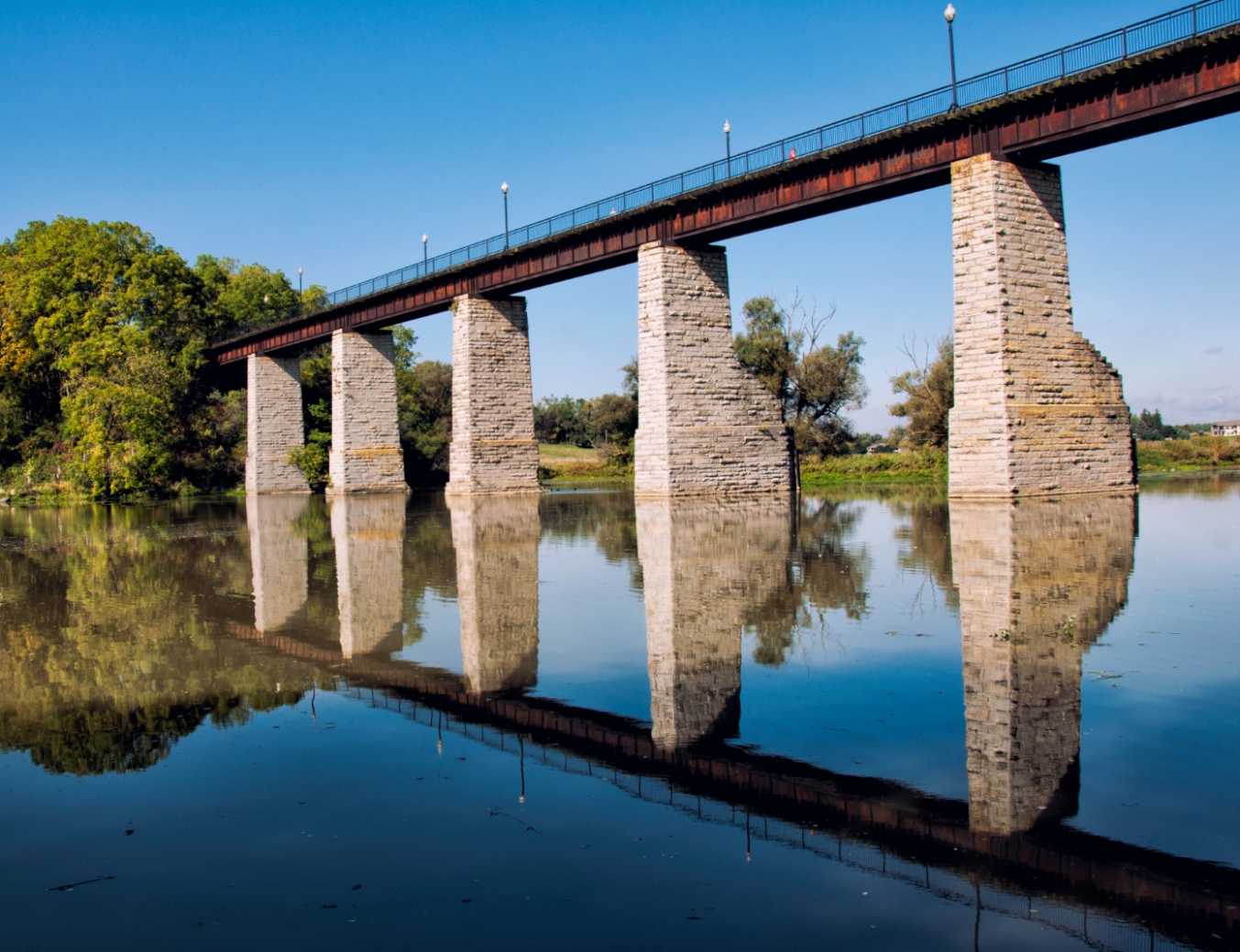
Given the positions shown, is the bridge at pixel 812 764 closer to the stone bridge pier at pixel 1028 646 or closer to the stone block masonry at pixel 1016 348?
the stone bridge pier at pixel 1028 646

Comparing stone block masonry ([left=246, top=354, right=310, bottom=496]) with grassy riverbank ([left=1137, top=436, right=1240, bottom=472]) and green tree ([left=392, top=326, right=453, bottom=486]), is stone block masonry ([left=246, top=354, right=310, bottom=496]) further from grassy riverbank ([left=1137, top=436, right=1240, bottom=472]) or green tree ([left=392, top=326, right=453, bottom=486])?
grassy riverbank ([left=1137, top=436, right=1240, bottom=472])

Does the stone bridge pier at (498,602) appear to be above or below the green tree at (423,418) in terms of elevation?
below

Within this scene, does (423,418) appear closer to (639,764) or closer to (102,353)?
(102,353)

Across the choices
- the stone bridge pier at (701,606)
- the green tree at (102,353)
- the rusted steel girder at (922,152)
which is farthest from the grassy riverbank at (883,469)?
the green tree at (102,353)

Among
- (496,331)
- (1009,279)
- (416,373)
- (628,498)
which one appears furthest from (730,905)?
(416,373)

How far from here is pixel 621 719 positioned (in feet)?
21.4

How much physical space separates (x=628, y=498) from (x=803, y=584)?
25.8 metres

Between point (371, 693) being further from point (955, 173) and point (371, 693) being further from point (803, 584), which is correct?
point (955, 173)

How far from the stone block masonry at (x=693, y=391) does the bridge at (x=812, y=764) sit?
1535 centimetres

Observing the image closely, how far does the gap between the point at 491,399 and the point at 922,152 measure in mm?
23041

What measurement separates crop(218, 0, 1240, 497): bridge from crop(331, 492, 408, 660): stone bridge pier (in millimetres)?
10788

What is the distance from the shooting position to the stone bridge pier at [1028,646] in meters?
4.97

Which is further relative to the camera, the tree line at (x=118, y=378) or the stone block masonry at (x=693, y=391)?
the tree line at (x=118, y=378)

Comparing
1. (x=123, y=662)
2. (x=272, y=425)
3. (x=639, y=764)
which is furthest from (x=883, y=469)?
(x=639, y=764)
